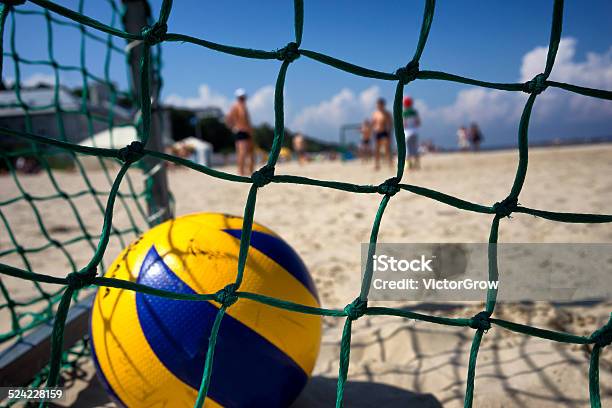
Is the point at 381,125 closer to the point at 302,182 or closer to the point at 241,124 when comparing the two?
the point at 241,124

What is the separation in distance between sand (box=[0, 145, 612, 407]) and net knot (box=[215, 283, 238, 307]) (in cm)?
60

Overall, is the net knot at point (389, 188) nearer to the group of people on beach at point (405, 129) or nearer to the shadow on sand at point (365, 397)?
the shadow on sand at point (365, 397)

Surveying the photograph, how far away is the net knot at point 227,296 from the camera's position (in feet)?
3.59

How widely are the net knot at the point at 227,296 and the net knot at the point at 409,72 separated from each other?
0.75m

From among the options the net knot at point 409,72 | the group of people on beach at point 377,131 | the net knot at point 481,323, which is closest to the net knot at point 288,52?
the net knot at point 409,72

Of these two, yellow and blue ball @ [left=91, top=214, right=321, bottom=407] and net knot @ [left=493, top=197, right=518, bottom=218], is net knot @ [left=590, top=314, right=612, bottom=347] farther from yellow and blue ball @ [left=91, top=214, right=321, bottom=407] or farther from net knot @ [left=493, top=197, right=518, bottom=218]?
yellow and blue ball @ [left=91, top=214, right=321, bottom=407]

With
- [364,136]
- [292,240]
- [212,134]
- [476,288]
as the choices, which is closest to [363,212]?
[292,240]

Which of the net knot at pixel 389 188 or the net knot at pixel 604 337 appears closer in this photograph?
the net knot at pixel 604 337

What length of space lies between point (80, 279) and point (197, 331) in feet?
1.06

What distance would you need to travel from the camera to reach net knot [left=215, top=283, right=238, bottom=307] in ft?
3.59

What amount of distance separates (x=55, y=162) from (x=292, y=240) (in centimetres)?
1774

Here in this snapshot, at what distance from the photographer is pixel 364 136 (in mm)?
14523

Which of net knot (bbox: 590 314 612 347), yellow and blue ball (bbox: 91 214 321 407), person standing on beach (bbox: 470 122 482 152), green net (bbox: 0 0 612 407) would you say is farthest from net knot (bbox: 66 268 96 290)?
person standing on beach (bbox: 470 122 482 152)

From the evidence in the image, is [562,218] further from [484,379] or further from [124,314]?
[124,314]
